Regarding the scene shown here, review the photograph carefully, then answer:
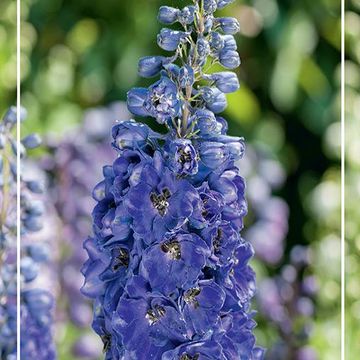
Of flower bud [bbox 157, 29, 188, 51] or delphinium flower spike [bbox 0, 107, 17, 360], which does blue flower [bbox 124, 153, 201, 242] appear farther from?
delphinium flower spike [bbox 0, 107, 17, 360]

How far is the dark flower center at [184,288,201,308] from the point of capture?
54.8 inches

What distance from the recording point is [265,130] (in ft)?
10.1

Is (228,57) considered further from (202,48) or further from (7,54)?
(7,54)

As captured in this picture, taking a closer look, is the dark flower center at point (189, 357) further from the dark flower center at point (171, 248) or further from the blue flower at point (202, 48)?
the blue flower at point (202, 48)

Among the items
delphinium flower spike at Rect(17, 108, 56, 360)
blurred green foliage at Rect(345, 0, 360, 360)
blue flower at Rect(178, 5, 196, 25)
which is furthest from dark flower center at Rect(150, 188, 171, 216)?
blurred green foliage at Rect(345, 0, 360, 360)

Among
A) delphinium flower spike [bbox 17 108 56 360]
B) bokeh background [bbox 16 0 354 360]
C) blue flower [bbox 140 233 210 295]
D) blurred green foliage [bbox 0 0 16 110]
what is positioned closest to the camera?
blue flower [bbox 140 233 210 295]

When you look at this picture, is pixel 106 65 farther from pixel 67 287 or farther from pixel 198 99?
pixel 198 99

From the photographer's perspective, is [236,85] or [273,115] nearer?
[236,85]

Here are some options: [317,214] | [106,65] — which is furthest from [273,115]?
[106,65]

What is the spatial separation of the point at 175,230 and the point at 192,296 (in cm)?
8

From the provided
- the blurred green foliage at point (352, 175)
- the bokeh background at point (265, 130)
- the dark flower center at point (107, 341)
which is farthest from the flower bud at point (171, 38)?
the blurred green foliage at point (352, 175)

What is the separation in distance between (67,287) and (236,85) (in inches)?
40.9

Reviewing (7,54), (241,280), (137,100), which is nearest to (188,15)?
(137,100)

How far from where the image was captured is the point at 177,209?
138 centimetres
